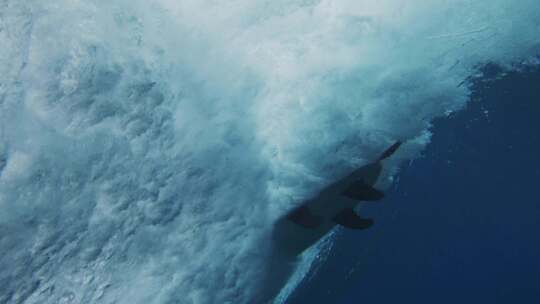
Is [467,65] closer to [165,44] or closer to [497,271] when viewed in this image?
[165,44]

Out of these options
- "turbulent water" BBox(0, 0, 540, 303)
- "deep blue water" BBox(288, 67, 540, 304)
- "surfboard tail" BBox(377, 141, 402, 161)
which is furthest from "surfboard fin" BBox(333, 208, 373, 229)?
"deep blue water" BBox(288, 67, 540, 304)

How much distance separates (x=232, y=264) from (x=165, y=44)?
5624 millimetres

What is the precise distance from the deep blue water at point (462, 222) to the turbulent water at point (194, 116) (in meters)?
1.81

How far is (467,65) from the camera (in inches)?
372

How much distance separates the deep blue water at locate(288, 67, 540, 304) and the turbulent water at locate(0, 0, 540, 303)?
1813 mm

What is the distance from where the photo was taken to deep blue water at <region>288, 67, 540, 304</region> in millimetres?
11266

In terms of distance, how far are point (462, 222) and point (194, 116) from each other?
43.5ft

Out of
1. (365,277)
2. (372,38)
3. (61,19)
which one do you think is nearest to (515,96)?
(372,38)

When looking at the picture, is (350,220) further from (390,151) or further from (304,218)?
(390,151)

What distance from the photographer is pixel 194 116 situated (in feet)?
20.8

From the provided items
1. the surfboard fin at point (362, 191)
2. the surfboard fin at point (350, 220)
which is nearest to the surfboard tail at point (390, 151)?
the surfboard fin at point (362, 191)

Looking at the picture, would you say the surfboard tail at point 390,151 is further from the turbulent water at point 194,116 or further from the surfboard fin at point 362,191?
the surfboard fin at point 362,191

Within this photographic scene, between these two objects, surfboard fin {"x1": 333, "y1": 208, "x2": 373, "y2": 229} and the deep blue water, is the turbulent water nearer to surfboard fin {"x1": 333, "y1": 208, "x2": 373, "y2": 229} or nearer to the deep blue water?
surfboard fin {"x1": 333, "y1": 208, "x2": 373, "y2": 229}

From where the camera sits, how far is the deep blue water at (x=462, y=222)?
11.3m
